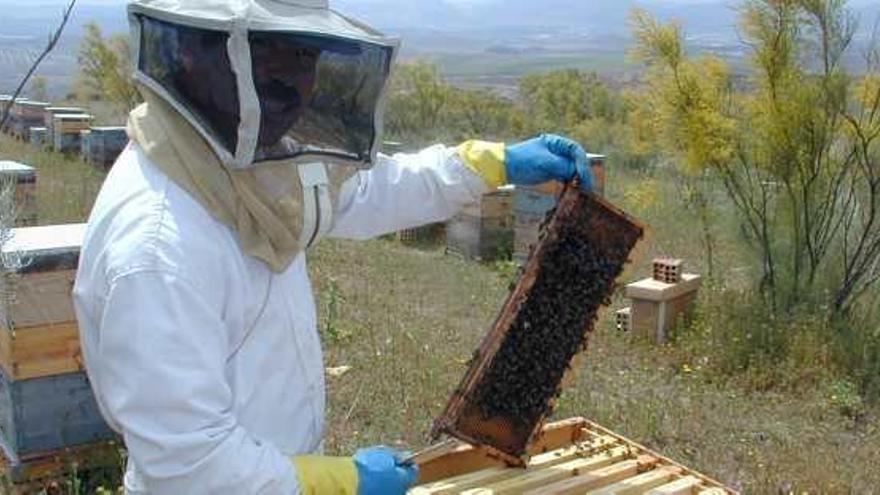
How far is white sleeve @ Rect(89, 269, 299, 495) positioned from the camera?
1.96 m

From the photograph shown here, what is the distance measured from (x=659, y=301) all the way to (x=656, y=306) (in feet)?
0.22

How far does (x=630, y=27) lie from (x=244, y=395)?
663cm

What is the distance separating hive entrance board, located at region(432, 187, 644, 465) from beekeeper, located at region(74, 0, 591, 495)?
105cm

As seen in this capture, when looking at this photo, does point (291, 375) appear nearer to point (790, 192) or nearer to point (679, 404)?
point (679, 404)

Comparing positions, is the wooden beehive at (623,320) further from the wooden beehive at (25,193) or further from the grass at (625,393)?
the wooden beehive at (25,193)

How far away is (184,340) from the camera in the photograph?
1.99 meters

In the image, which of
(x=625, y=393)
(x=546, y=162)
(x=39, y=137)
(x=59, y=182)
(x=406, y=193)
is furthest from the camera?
(x=39, y=137)

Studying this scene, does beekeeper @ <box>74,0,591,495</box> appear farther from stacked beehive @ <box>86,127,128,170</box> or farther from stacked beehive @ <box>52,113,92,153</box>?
stacked beehive @ <box>52,113,92,153</box>

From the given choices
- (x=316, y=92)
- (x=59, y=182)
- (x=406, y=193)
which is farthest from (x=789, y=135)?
(x=59, y=182)

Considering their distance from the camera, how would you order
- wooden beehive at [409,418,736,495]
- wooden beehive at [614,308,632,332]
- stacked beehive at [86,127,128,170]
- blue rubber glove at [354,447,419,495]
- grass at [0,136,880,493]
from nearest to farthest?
blue rubber glove at [354,447,419,495] < wooden beehive at [409,418,736,495] < grass at [0,136,880,493] < wooden beehive at [614,308,632,332] < stacked beehive at [86,127,128,170]

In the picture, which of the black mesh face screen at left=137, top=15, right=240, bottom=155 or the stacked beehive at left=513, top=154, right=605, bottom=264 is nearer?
the black mesh face screen at left=137, top=15, right=240, bottom=155

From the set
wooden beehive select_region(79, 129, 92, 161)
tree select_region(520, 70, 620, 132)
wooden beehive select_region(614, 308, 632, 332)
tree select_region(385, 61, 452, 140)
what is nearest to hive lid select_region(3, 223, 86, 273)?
wooden beehive select_region(614, 308, 632, 332)

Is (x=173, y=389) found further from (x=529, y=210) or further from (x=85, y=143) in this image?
(x=85, y=143)

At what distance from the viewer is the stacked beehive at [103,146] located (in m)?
13.5
